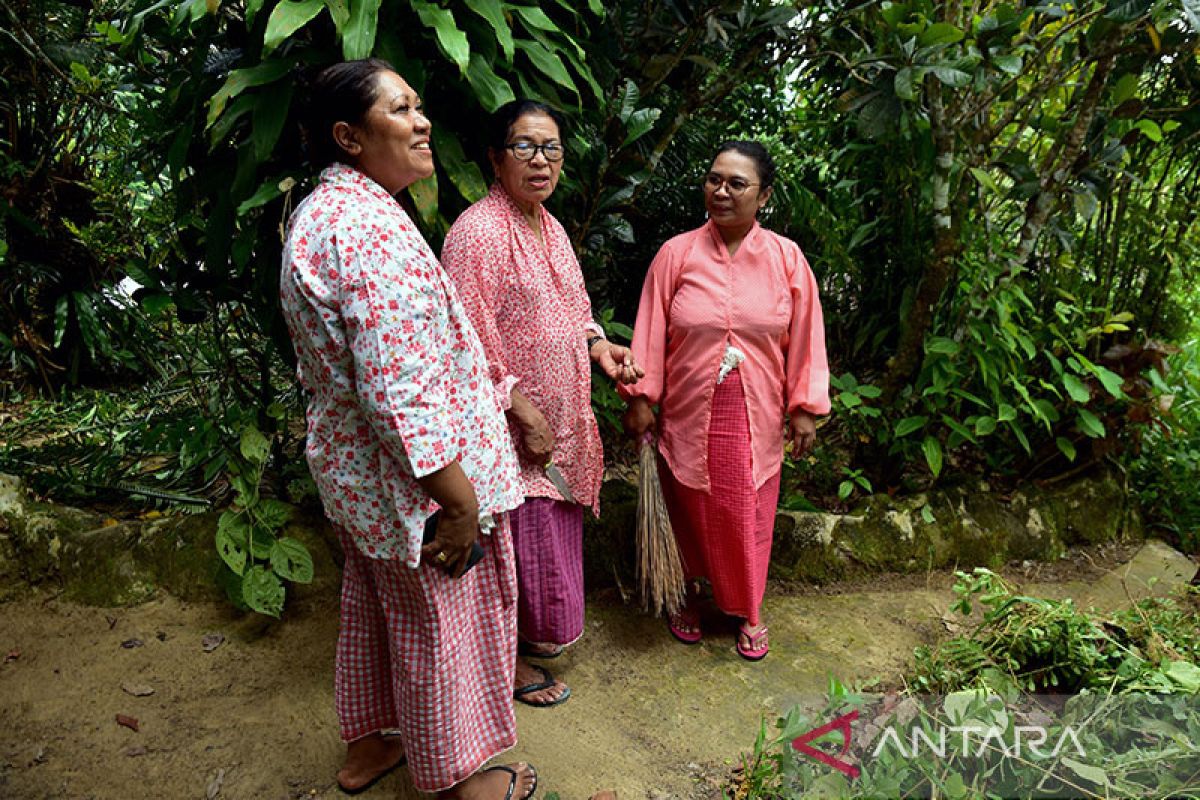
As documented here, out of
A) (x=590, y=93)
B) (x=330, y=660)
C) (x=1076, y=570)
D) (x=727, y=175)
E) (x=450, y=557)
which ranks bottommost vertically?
(x=1076, y=570)

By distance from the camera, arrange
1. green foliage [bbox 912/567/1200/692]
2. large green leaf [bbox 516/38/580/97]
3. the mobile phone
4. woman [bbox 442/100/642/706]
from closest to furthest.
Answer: the mobile phone < green foliage [bbox 912/567/1200/692] < woman [bbox 442/100/642/706] < large green leaf [bbox 516/38/580/97]

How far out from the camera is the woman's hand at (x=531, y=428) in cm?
199

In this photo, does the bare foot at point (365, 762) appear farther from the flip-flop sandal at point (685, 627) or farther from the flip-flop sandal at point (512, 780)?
the flip-flop sandal at point (685, 627)

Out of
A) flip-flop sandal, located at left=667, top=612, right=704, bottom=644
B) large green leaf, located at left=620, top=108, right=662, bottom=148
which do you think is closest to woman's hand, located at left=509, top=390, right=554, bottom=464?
flip-flop sandal, located at left=667, top=612, right=704, bottom=644

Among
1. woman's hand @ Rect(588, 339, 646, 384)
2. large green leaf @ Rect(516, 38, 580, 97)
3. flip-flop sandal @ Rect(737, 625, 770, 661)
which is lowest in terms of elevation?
flip-flop sandal @ Rect(737, 625, 770, 661)

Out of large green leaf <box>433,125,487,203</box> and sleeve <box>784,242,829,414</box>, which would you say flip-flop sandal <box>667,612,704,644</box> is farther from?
large green leaf <box>433,125,487,203</box>

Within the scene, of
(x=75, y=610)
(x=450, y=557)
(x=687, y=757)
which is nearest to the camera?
(x=450, y=557)

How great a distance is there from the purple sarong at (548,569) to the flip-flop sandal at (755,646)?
61 centimetres

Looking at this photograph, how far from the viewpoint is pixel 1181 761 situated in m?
1.36

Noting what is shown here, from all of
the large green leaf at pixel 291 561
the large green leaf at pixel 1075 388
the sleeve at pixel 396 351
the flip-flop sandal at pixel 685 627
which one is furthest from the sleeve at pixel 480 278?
the large green leaf at pixel 1075 388

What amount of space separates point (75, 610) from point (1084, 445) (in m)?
4.03

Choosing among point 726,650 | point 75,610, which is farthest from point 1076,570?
point 75,610

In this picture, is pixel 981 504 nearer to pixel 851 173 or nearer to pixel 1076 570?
pixel 1076 570

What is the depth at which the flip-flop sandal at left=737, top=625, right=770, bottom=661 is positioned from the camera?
2520 mm
